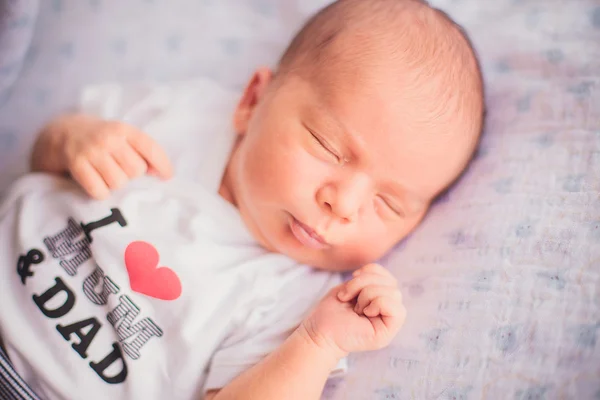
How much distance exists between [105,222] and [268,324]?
1.24 feet

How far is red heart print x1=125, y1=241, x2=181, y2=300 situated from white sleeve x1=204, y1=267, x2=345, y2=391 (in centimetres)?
14

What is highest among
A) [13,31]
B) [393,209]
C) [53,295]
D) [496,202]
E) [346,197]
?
[13,31]

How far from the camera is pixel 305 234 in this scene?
1.00 meters

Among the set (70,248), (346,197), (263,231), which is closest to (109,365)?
(70,248)

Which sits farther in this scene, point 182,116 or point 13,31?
point 182,116

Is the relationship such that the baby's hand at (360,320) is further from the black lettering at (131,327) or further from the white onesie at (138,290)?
the black lettering at (131,327)

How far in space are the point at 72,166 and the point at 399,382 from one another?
2.46ft

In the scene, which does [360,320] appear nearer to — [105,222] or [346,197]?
[346,197]

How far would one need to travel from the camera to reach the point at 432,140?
973 mm

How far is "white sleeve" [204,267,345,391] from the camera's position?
973mm

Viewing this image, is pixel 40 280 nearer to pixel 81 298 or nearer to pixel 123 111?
pixel 81 298

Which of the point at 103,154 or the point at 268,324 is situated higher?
the point at 103,154

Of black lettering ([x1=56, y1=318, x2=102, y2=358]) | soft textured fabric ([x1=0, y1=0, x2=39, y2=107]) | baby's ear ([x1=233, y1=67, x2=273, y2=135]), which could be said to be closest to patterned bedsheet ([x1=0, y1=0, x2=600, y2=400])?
soft textured fabric ([x1=0, y1=0, x2=39, y2=107])

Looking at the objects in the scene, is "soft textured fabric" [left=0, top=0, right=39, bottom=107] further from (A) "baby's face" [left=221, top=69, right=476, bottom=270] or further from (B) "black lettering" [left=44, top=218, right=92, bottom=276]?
(A) "baby's face" [left=221, top=69, right=476, bottom=270]
